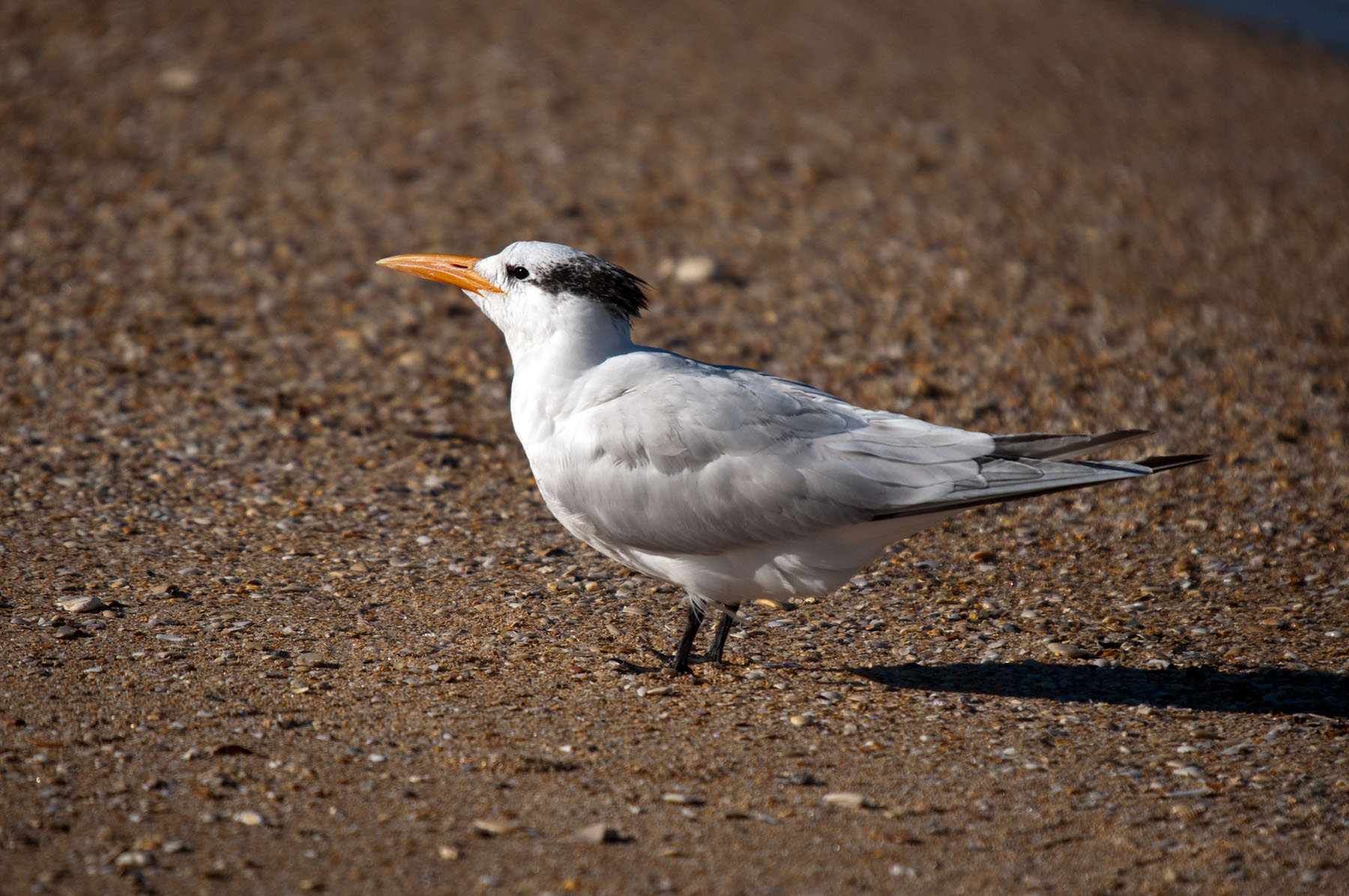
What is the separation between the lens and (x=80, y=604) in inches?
169

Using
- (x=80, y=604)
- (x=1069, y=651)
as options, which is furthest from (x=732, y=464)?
(x=80, y=604)

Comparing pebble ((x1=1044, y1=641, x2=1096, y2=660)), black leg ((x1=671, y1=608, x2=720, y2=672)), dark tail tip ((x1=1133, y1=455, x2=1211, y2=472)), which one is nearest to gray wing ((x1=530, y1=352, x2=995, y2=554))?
black leg ((x1=671, y1=608, x2=720, y2=672))

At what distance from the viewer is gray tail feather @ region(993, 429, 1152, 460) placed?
377cm

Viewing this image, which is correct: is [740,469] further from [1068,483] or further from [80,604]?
[80,604]

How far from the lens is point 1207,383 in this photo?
687 centimetres

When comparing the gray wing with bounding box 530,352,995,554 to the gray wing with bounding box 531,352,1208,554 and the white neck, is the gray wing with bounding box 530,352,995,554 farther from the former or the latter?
the white neck

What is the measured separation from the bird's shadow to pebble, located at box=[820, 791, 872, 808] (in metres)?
0.78

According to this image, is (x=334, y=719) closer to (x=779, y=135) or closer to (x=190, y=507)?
(x=190, y=507)

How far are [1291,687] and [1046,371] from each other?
3.01 m

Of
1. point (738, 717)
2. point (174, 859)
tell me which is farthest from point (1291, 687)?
point (174, 859)

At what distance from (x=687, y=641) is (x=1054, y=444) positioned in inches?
54.8

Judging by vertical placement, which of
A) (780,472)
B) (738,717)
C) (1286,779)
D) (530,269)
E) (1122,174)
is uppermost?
(1122,174)

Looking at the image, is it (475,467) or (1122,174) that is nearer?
(475,467)

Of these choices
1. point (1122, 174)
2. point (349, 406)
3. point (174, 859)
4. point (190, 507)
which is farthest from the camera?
point (1122, 174)
